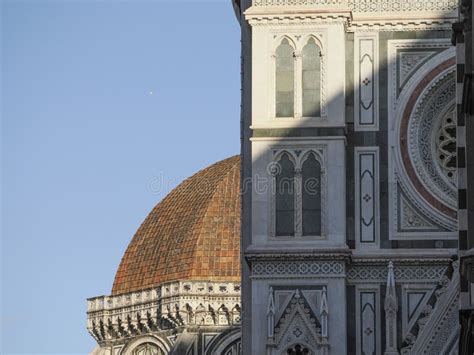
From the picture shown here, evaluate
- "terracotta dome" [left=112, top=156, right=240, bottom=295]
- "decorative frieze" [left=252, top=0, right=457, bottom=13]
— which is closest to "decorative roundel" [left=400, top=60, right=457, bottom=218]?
"decorative frieze" [left=252, top=0, right=457, bottom=13]

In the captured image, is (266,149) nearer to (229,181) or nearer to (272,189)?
(272,189)

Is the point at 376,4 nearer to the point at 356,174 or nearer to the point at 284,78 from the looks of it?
the point at 284,78

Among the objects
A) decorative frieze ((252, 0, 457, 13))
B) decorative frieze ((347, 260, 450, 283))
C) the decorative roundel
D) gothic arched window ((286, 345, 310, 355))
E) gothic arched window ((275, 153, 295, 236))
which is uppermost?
decorative frieze ((252, 0, 457, 13))

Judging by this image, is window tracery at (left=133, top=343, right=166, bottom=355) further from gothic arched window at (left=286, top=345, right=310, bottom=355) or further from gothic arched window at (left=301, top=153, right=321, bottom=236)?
gothic arched window at (left=286, top=345, right=310, bottom=355)

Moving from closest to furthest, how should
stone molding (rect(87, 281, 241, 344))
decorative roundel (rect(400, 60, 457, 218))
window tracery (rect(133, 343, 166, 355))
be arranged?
decorative roundel (rect(400, 60, 457, 218)), stone molding (rect(87, 281, 241, 344)), window tracery (rect(133, 343, 166, 355))

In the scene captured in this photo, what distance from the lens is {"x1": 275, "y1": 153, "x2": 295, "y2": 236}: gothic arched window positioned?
3956 cm

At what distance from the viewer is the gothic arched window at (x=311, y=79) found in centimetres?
3997

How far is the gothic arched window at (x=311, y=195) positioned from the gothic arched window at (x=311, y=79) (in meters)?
0.76

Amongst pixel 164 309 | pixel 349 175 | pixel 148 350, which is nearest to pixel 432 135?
pixel 349 175

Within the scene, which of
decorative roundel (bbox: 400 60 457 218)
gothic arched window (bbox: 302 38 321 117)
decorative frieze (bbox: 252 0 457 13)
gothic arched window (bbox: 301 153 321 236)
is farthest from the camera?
decorative frieze (bbox: 252 0 457 13)

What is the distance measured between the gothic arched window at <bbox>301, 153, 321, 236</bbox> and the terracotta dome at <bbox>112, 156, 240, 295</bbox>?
43609mm

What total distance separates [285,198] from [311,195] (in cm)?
42

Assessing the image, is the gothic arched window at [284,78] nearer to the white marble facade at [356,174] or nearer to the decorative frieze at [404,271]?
the white marble facade at [356,174]

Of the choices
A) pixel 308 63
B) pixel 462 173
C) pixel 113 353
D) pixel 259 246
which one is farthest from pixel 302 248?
pixel 113 353
